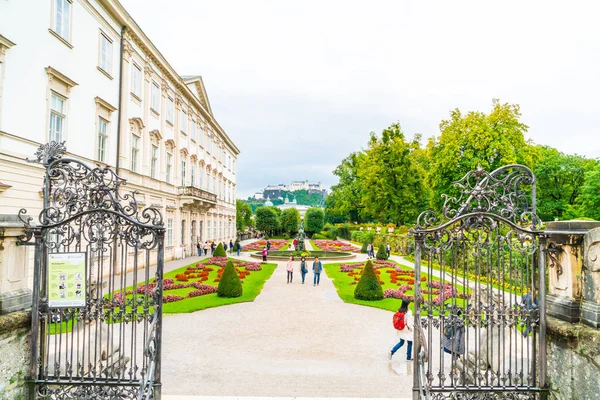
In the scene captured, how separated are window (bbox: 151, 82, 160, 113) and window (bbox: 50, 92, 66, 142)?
9.58 meters

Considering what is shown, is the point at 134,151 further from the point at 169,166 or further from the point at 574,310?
the point at 574,310

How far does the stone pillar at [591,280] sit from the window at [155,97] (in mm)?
24300

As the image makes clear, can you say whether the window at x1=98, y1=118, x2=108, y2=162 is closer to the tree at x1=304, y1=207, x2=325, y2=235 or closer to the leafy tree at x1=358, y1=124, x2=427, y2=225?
the leafy tree at x1=358, y1=124, x2=427, y2=225

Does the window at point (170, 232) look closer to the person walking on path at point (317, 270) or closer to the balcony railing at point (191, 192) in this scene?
the balcony railing at point (191, 192)

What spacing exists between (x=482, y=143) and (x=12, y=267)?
31804mm

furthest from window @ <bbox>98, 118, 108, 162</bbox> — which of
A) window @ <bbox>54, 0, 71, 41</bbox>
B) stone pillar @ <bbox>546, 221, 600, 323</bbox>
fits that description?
stone pillar @ <bbox>546, 221, 600, 323</bbox>

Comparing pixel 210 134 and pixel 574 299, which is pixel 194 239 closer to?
pixel 210 134

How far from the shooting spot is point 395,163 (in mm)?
40375

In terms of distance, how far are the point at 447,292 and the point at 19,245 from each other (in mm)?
14434

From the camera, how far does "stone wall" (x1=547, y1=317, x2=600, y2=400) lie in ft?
15.6

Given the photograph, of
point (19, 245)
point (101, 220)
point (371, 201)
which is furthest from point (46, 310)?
point (371, 201)

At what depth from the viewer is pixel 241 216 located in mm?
72625

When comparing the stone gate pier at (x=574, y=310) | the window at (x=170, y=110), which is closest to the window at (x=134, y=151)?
the window at (x=170, y=110)

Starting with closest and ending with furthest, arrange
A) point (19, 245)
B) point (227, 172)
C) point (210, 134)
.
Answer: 1. point (19, 245)
2. point (210, 134)
3. point (227, 172)
